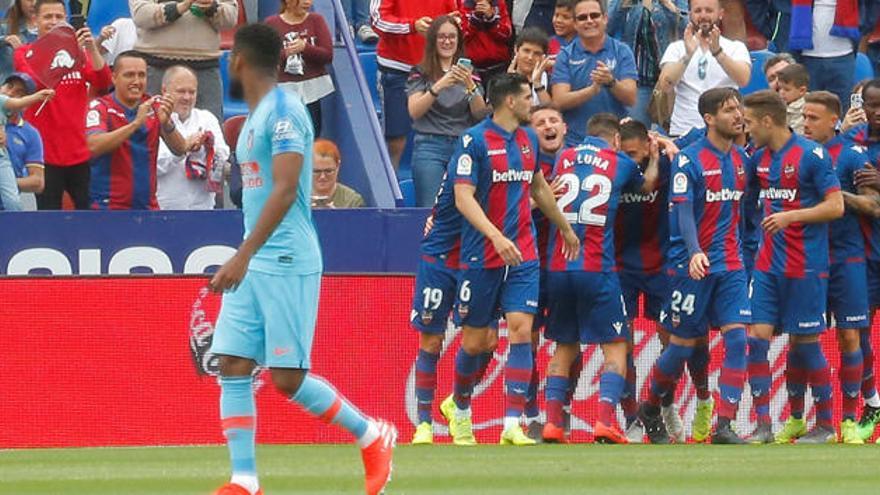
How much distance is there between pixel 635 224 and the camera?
1425 centimetres

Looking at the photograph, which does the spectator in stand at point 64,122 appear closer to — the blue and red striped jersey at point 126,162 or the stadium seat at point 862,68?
the blue and red striped jersey at point 126,162

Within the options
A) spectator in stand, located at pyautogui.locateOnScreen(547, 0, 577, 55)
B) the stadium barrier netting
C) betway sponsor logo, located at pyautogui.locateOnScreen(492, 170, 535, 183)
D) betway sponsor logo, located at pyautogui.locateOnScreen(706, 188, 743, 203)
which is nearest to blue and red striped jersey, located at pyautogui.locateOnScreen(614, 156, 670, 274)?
betway sponsor logo, located at pyautogui.locateOnScreen(706, 188, 743, 203)

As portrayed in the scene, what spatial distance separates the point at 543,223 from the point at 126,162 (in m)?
3.75

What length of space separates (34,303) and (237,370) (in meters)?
5.75

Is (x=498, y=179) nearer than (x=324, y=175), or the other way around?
(x=498, y=179)

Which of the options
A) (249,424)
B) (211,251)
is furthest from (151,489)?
(211,251)

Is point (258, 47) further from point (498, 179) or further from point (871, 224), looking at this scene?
point (871, 224)

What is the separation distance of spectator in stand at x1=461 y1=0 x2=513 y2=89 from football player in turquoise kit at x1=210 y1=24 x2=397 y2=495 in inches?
347

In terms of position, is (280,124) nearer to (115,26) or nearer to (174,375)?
(174,375)

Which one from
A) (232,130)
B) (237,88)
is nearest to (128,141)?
(232,130)

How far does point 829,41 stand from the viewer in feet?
60.3

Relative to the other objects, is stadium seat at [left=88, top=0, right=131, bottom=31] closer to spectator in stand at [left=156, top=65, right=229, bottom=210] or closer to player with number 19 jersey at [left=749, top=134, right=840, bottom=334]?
spectator in stand at [left=156, top=65, right=229, bottom=210]

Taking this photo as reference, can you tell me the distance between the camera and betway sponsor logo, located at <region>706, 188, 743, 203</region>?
13516 millimetres

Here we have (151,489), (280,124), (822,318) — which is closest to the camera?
(280,124)
